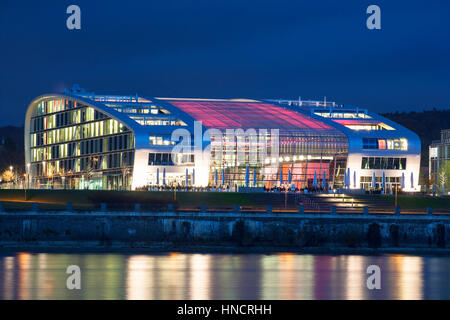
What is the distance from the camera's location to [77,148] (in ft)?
509

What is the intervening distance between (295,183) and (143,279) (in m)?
81.4

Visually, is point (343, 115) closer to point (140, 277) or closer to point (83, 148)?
point (83, 148)

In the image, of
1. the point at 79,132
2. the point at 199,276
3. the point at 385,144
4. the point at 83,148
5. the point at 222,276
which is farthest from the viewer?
the point at 79,132

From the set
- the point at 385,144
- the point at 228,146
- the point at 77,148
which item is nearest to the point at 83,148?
the point at 77,148

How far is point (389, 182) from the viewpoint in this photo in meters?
143

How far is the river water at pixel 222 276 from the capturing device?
55906mm

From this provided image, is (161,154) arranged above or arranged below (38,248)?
above

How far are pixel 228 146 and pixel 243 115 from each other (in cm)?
1165

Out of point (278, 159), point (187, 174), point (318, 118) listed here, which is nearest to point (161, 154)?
point (187, 174)

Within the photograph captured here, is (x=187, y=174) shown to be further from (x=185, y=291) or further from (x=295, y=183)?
(x=185, y=291)

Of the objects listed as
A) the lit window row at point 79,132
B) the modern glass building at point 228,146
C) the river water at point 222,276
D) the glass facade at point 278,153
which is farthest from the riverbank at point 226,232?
the lit window row at point 79,132

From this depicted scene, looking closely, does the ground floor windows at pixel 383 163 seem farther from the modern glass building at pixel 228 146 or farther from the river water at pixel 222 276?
the river water at pixel 222 276

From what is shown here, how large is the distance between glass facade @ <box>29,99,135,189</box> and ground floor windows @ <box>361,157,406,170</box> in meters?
33.6

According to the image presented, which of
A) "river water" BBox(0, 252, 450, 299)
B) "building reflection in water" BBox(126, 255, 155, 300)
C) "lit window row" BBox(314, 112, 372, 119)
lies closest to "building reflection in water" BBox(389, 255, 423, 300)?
"river water" BBox(0, 252, 450, 299)
